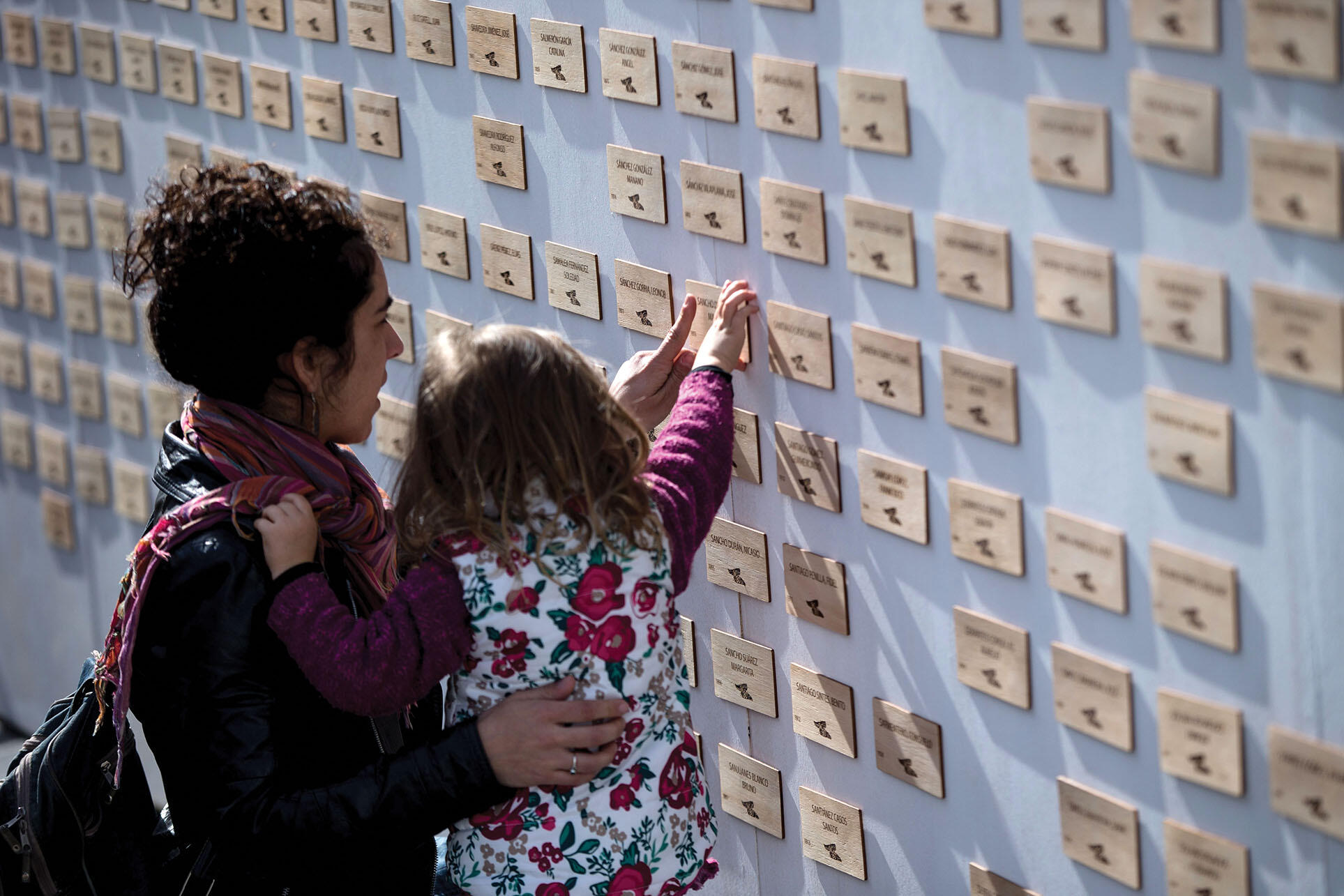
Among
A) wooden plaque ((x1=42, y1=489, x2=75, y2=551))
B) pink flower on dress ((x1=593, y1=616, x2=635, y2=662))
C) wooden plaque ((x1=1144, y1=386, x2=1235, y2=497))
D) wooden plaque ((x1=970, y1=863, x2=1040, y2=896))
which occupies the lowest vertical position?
wooden plaque ((x1=42, y1=489, x2=75, y2=551))

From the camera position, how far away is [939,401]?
5.73ft

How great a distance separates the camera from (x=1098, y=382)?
156 cm

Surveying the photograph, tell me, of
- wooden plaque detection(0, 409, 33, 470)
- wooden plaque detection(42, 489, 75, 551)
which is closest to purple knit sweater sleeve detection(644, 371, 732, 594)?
wooden plaque detection(42, 489, 75, 551)

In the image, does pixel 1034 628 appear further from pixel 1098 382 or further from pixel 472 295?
pixel 472 295

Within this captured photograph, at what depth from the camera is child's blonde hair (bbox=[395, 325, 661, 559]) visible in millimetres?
1673

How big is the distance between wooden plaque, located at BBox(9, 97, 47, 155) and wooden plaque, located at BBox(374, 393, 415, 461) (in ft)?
3.60

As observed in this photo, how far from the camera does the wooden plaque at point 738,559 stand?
2.09 metres

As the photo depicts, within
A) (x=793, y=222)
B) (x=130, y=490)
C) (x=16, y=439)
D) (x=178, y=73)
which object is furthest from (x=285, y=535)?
(x=16, y=439)

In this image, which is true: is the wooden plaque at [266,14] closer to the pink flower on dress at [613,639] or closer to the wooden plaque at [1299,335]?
the pink flower on dress at [613,639]

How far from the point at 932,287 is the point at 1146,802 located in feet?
1.94


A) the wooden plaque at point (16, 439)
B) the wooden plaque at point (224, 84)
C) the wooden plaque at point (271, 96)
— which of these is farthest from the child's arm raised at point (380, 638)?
the wooden plaque at point (16, 439)

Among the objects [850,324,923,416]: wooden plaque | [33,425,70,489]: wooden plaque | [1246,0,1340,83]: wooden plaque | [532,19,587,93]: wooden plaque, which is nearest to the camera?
[1246,0,1340,83]: wooden plaque

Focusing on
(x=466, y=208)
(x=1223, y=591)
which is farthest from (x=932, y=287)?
(x=466, y=208)

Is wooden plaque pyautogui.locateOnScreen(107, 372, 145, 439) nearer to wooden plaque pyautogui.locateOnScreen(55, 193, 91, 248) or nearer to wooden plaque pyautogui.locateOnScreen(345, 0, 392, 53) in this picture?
wooden plaque pyautogui.locateOnScreen(55, 193, 91, 248)
